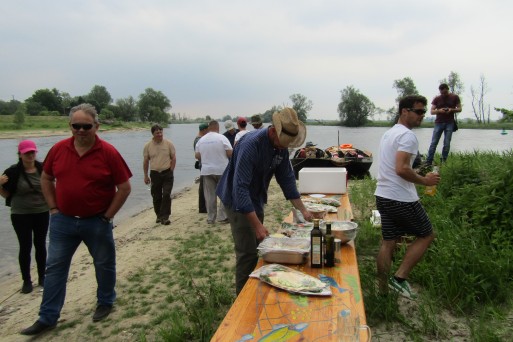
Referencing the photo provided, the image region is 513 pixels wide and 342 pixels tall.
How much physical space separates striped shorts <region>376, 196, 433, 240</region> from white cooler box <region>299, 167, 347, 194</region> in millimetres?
1839

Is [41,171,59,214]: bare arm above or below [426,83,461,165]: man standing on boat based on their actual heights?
below

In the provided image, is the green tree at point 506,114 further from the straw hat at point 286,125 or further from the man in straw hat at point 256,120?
the man in straw hat at point 256,120

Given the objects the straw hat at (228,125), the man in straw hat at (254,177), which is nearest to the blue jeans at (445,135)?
the straw hat at (228,125)

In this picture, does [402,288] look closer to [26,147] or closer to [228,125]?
[26,147]

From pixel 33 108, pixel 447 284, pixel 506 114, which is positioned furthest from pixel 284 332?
pixel 33 108

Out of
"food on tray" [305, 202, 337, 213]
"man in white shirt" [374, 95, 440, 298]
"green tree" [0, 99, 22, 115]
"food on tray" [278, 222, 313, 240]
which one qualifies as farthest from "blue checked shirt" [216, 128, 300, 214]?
"green tree" [0, 99, 22, 115]

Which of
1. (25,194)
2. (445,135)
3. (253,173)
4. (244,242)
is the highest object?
(445,135)

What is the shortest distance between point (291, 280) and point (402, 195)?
145 centimetres

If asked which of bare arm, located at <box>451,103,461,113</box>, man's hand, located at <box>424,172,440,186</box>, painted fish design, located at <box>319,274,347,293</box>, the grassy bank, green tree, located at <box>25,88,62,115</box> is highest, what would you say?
green tree, located at <box>25,88,62,115</box>

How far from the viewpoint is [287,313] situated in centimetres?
202

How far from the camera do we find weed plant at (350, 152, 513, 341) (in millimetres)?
3047

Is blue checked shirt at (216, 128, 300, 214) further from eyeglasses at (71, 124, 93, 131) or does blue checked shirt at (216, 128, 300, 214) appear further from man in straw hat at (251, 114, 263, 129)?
man in straw hat at (251, 114, 263, 129)

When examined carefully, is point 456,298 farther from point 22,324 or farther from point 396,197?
point 22,324

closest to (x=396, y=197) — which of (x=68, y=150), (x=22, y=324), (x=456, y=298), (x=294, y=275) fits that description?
(x=456, y=298)
